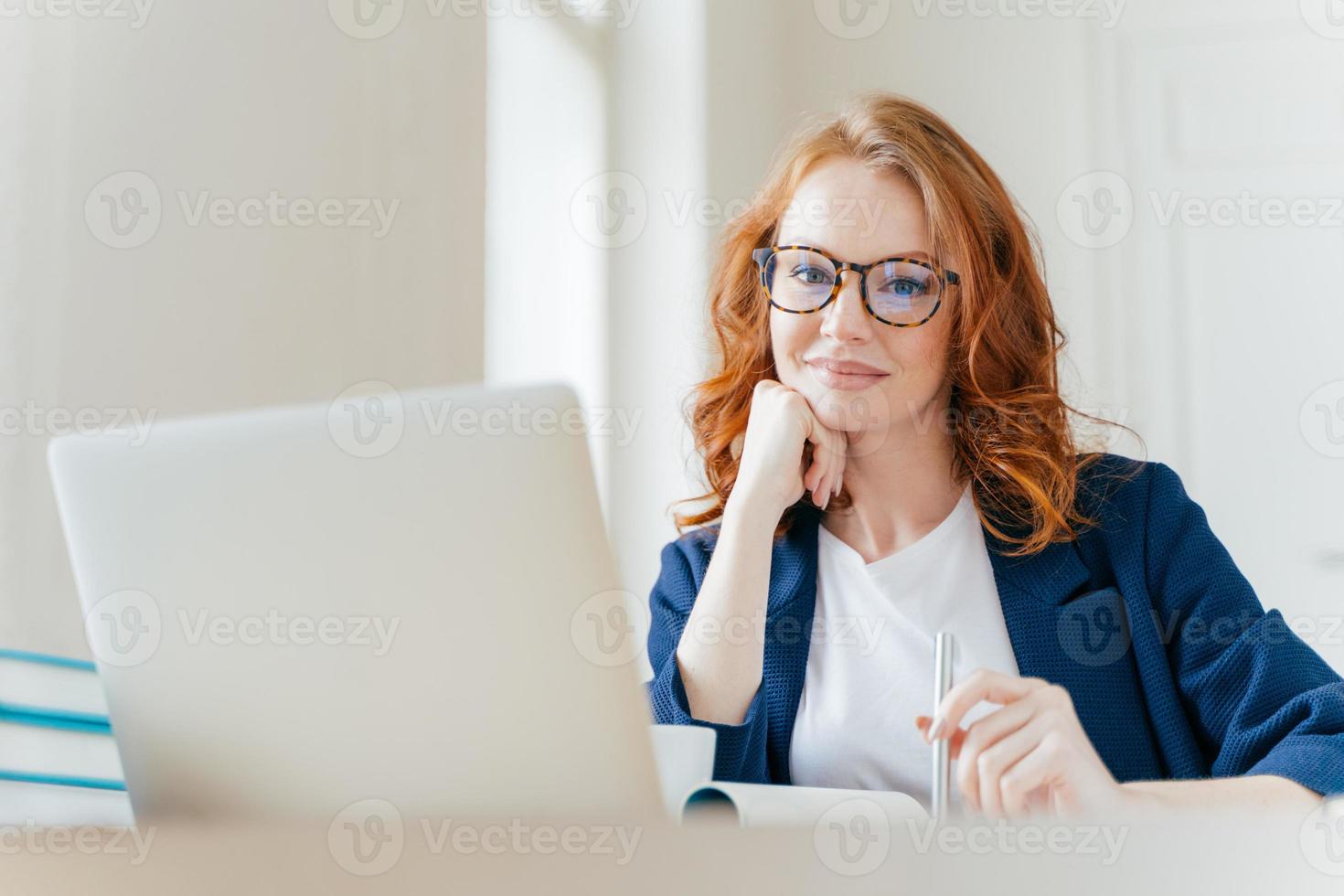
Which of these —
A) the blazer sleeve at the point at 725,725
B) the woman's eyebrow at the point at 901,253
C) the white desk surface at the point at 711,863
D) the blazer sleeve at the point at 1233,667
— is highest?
the woman's eyebrow at the point at 901,253

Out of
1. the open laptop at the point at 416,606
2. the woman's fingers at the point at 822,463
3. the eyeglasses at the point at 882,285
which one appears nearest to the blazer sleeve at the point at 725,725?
the woman's fingers at the point at 822,463

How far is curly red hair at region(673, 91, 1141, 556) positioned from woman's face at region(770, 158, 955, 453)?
0.10 ft

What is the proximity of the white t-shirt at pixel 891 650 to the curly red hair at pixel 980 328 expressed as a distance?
0.23 feet

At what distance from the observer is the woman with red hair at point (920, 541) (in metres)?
1.38

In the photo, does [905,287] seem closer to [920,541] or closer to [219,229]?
[920,541]

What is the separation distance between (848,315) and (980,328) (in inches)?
6.8

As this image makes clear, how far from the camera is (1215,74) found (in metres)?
3.29

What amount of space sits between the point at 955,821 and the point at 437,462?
1.09 feet

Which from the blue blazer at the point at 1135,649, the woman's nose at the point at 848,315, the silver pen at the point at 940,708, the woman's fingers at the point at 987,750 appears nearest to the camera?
the silver pen at the point at 940,708

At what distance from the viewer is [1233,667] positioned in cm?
133

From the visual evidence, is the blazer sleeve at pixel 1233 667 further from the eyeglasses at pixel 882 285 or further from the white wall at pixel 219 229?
the white wall at pixel 219 229

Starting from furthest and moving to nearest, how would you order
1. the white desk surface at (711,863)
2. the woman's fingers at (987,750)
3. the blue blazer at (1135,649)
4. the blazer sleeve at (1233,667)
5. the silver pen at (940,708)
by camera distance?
the blue blazer at (1135,649) < the blazer sleeve at (1233,667) < the woman's fingers at (987,750) < the silver pen at (940,708) < the white desk surface at (711,863)

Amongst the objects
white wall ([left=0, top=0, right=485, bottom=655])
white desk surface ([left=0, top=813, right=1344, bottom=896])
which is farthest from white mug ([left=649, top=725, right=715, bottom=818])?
white wall ([left=0, top=0, right=485, bottom=655])

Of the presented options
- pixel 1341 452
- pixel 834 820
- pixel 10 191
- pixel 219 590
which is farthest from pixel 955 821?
pixel 1341 452
